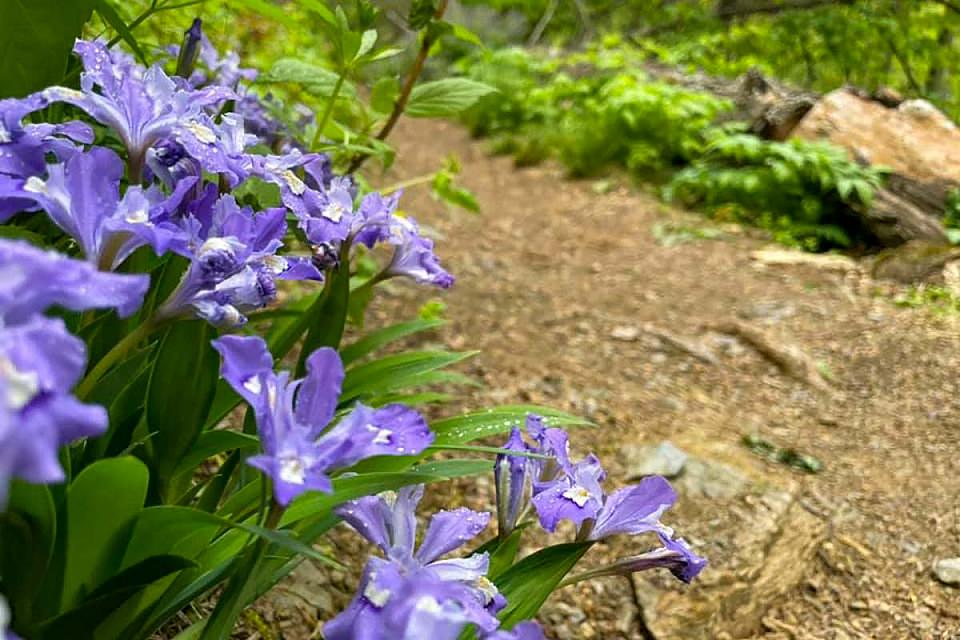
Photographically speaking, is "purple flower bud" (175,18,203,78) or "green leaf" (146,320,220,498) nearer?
"green leaf" (146,320,220,498)

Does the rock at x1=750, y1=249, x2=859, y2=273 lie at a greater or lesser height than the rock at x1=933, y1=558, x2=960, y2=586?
lesser

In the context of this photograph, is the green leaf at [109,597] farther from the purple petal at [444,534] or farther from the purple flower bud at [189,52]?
the purple flower bud at [189,52]

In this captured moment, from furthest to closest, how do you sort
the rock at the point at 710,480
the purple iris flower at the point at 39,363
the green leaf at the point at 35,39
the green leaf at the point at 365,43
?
the rock at the point at 710,480, the green leaf at the point at 365,43, the green leaf at the point at 35,39, the purple iris flower at the point at 39,363

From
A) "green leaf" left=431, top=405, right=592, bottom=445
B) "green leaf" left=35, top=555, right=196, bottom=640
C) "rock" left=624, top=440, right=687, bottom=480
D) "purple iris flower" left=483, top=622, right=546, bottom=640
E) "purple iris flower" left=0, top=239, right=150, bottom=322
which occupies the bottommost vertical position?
"rock" left=624, top=440, right=687, bottom=480

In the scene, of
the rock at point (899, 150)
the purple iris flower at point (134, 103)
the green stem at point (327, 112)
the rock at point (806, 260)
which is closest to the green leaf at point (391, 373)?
the green stem at point (327, 112)

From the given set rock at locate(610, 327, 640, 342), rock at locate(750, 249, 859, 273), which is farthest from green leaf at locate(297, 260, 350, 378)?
rock at locate(750, 249, 859, 273)

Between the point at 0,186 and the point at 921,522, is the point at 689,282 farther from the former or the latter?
the point at 0,186

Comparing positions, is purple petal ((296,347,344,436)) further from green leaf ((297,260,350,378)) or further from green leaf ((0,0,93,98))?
green leaf ((0,0,93,98))
